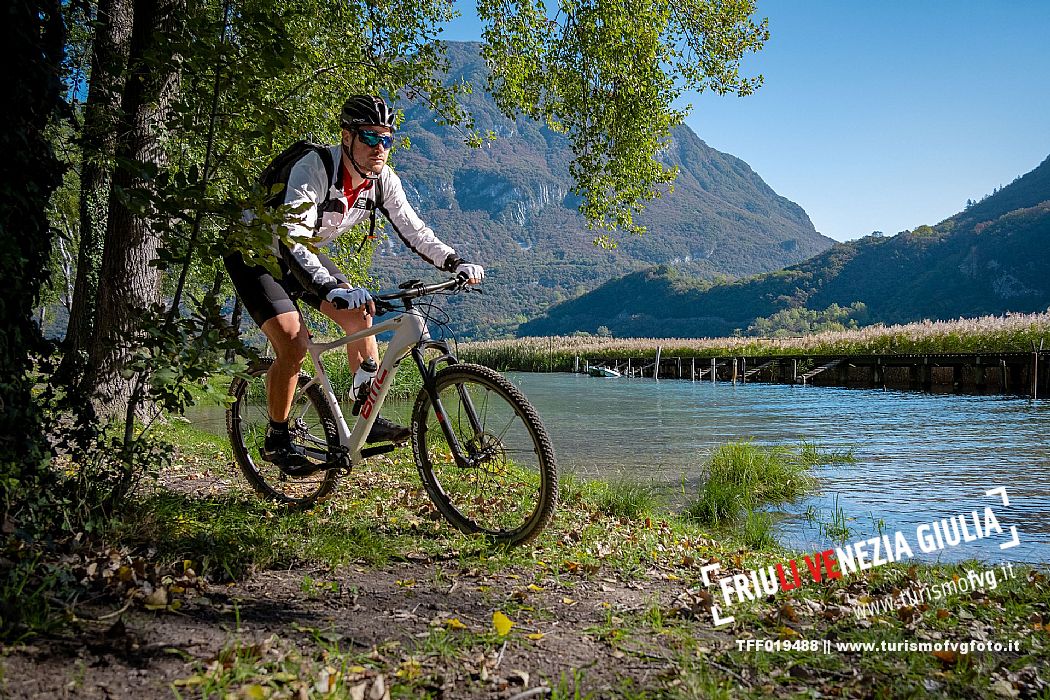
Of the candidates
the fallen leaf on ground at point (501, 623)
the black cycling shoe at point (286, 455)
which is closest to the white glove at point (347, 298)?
the black cycling shoe at point (286, 455)

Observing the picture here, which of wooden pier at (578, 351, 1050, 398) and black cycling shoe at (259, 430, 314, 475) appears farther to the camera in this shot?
wooden pier at (578, 351, 1050, 398)

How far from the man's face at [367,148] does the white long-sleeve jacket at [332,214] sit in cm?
11

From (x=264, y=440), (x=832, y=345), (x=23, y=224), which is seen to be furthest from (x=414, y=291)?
(x=832, y=345)

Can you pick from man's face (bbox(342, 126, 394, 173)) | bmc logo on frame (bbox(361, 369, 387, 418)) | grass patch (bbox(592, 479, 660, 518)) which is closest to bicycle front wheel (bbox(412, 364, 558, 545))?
bmc logo on frame (bbox(361, 369, 387, 418))

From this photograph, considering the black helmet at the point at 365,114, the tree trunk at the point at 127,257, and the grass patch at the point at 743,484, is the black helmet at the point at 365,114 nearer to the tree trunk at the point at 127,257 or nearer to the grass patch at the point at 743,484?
the tree trunk at the point at 127,257

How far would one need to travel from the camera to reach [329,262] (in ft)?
14.3

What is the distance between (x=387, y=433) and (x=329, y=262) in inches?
44.5

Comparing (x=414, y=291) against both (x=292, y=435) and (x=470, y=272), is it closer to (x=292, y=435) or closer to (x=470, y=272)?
(x=470, y=272)

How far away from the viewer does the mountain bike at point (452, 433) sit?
12.8 feet

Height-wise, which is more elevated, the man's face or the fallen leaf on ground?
the man's face

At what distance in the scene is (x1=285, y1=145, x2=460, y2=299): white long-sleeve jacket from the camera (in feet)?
12.7

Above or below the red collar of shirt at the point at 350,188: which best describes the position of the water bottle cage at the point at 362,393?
below

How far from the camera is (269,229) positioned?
A: 10.6 feet

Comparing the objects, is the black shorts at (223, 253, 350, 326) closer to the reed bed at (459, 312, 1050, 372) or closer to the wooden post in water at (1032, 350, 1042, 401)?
the reed bed at (459, 312, 1050, 372)
